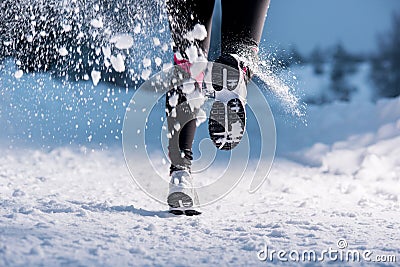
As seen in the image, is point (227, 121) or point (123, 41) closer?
point (227, 121)

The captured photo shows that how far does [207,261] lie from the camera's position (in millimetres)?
920

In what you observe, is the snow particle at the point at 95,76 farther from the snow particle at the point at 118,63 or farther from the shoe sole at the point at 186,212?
the shoe sole at the point at 186,212

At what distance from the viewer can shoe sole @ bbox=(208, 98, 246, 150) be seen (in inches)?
51.7

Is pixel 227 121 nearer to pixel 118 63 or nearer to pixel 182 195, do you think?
pixel 182 195

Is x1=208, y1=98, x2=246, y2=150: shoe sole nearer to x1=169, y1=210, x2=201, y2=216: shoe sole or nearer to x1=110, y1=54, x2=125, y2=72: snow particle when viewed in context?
x1=169, y1=210, x2=201, y2=216: shoe sole

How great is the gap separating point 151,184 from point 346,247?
1.06 metres

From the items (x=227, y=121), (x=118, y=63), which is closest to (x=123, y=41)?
(x=118, y=63)

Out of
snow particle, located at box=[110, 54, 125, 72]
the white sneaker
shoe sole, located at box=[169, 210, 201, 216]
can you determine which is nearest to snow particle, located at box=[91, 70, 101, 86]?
snow particle, located at box=[110, 54, 125, 72]

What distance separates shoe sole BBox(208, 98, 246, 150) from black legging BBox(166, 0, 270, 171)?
16cm

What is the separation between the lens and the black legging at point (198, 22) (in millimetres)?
1335

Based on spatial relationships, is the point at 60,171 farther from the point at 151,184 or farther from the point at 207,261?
the point at 207,261

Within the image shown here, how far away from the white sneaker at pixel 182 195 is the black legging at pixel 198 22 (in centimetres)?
4

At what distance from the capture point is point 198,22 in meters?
1.47

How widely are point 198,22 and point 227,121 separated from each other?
14.4 inches
